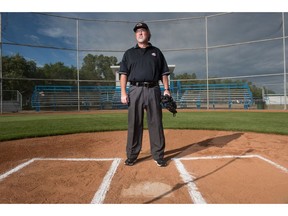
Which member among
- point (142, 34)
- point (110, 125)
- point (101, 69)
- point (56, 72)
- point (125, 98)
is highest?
point (101, 69)

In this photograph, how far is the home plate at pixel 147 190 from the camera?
2.04m

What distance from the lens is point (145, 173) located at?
268 centimetres

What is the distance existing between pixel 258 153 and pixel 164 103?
179 centimetres

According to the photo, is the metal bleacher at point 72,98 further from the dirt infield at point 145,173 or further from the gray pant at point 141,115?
the gray pant at point 141,115

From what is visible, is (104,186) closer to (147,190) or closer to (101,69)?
(147,190)

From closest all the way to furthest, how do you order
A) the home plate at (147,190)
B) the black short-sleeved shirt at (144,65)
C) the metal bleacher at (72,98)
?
the home plate at (147,190)
the black short-sleeved shirt at (144,65)
the metal bleacher at (72,98)

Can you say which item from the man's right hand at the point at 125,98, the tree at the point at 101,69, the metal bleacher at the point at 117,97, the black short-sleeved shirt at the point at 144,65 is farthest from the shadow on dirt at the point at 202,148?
the tree at the point at 101,69

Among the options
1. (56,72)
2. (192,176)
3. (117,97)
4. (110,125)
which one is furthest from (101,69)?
(192,176)

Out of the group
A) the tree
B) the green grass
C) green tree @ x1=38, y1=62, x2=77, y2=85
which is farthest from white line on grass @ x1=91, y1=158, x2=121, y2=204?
green tree @ x1=38, y1=62, x2=77, y2=85

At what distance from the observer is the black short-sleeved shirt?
3.11 meters

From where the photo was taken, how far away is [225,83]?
20.9 meters

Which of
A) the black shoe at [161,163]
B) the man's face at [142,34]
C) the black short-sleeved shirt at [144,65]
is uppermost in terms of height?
the man's face at [142,34]

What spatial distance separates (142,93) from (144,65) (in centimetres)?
42

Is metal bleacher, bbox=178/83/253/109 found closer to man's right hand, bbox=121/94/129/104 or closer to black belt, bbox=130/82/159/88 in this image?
black belt, bbox=130/82/159/88
